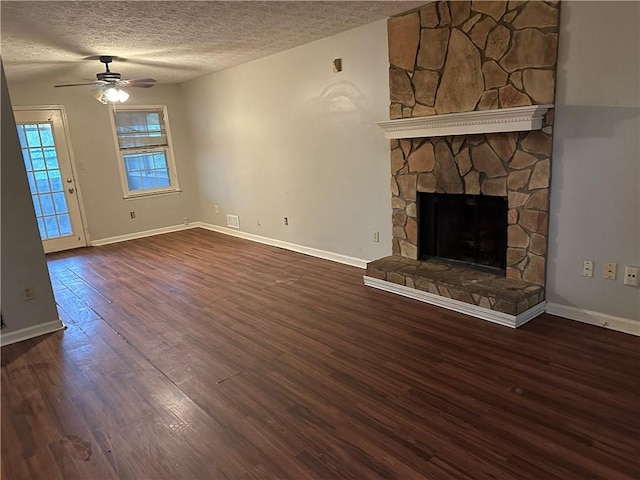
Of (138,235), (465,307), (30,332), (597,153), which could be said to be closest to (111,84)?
(30,332)

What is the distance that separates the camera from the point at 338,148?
4.70 metres

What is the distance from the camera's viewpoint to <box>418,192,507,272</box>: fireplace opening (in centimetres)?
360

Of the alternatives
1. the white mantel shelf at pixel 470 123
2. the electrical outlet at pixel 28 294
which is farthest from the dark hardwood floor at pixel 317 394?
the white mantel shelf at pixel 470 123

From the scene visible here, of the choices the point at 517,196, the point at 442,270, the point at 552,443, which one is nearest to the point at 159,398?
the point at 552,443

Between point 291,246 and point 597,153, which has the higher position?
point 597,153

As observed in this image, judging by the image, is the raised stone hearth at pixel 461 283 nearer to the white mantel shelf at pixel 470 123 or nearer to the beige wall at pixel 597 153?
the beige wall at pixel 597 153

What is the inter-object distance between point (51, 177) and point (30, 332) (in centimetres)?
360

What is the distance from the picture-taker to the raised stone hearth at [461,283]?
3.15 meters

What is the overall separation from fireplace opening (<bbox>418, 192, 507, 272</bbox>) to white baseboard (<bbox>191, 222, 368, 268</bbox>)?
0.89 m

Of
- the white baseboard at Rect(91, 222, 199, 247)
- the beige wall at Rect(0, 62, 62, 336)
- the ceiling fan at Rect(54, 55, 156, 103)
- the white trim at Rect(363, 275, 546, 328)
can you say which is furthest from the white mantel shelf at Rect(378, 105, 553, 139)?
the white baseboard at Rect(91, 222, 199, 247)

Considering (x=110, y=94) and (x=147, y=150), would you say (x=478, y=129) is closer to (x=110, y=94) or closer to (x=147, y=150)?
(x=110, y=94)

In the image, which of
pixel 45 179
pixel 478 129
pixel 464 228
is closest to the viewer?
pixel 478 129

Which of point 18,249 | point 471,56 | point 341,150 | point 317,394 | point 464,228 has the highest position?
point 471,56

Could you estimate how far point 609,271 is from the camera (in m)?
2.93
